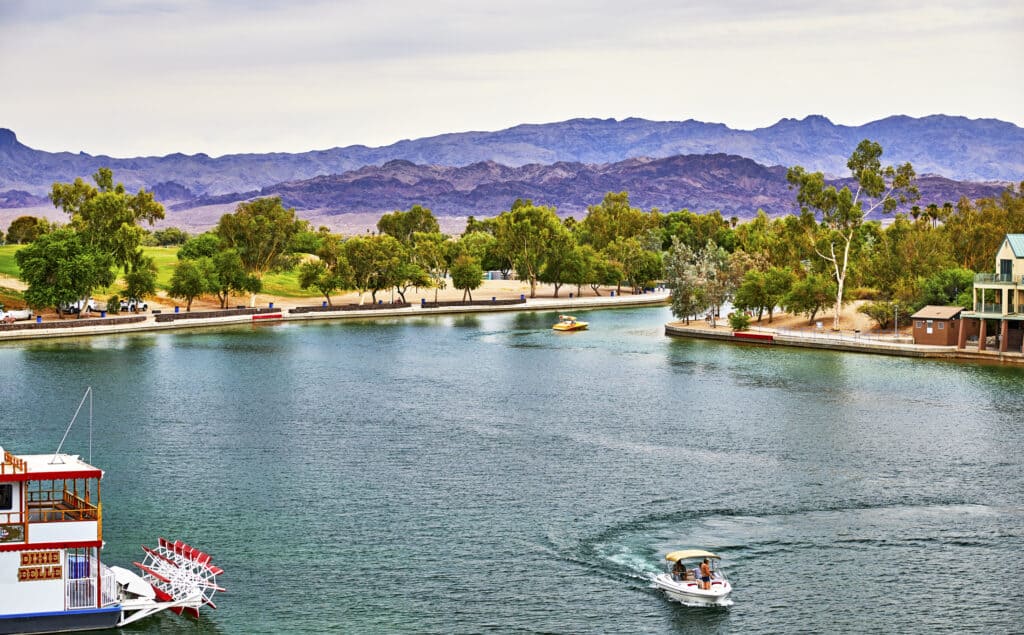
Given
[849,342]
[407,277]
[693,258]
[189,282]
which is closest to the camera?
[849,342]

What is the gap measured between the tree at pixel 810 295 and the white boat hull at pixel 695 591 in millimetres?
89743

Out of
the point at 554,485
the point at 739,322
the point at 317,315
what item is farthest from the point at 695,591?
the point at 317,315

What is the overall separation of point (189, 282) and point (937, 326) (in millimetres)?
86650

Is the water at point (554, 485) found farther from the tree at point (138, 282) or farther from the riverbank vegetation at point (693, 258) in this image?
the tree at point (138, 282)

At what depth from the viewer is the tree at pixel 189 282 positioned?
15262cm

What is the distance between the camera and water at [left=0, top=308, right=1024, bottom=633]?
146ft

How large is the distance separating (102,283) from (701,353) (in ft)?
224

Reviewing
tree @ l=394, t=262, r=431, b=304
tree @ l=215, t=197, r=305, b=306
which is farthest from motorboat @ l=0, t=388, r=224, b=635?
tree @ l=394, t=262, r=431, b=304

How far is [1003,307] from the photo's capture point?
358 feet

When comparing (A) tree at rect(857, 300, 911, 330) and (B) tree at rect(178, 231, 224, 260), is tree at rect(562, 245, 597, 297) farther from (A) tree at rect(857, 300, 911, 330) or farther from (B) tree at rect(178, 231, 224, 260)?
(A) tree at rect(857, 300, 911, 330)

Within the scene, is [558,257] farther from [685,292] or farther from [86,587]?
[86,587]

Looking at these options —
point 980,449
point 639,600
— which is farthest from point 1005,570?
point 980,449

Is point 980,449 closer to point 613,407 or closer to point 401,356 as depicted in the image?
point 613,407

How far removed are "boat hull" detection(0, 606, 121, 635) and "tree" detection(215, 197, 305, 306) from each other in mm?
127547
